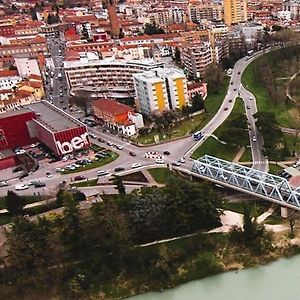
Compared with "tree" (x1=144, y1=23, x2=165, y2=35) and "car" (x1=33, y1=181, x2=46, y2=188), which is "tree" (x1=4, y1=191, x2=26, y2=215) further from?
"tree" (x1=144, y1=23, x2=165, y2=35)

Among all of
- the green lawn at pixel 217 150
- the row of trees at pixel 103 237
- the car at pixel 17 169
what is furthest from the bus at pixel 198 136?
the car at pixel 17 169

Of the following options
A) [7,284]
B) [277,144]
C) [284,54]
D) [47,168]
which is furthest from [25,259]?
[284,54]

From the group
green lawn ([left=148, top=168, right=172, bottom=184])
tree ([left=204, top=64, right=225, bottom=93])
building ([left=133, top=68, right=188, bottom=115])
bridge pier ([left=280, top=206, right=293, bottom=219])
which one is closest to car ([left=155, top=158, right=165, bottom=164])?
green lawn ([left=148, top=168, right=172, bottom=184])

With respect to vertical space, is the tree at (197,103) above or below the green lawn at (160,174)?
above

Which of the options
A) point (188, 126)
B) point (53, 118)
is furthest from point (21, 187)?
point (188, 126)

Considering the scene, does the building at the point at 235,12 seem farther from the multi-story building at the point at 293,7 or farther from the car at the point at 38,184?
the car at the point at 38,184

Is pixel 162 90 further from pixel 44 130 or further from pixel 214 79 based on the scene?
pixel 44 130

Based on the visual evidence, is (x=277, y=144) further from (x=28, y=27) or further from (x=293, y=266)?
(x=28, y=27)
